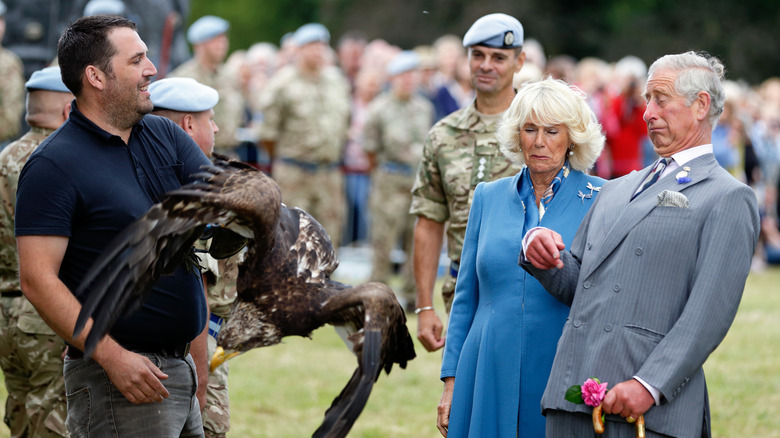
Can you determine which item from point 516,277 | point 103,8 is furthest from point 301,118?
point 516,277

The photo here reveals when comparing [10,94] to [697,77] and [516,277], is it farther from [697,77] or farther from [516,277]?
[697,77]

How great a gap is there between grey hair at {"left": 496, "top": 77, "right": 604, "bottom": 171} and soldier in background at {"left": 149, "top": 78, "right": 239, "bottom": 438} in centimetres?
141

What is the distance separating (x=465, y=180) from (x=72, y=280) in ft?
7.14

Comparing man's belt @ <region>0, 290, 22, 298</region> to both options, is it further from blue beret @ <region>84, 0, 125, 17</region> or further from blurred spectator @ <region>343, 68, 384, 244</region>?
blurred spectator @ <region>343, 68, 384, 244</region>

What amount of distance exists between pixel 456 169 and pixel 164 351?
197cm

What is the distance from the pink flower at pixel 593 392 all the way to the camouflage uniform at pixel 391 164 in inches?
303

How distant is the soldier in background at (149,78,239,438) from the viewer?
4.61 m

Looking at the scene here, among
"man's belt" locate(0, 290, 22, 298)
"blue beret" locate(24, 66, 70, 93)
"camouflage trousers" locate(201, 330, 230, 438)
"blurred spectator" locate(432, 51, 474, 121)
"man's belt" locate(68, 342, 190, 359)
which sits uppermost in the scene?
"blue beret" locate(24, 66, 70, 93)

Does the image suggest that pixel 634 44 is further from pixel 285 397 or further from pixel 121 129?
pixel 121 129

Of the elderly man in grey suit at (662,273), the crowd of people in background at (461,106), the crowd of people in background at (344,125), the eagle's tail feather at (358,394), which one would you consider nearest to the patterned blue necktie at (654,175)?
the elderly man in grey suit at (662,273)

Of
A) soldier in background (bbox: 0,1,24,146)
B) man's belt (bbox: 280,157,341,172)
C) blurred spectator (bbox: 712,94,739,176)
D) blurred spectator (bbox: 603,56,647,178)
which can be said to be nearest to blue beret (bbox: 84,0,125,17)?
soldier in background (bbox: 0,1,24,146)

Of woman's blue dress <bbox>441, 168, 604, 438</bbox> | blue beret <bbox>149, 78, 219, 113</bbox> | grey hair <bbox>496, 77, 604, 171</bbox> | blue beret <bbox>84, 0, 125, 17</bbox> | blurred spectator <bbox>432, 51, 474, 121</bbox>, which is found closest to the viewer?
woman's blue dress <bbox>441, 168, 604, 438</bbox>

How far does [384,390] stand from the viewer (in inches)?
310

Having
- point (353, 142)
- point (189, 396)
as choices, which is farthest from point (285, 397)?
point (353, 142)
